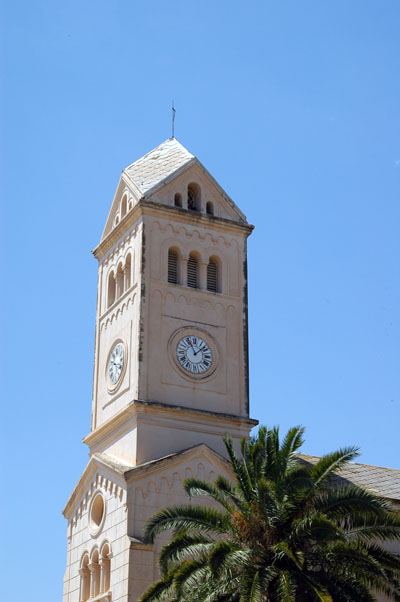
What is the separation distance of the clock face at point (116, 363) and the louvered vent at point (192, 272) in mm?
4239

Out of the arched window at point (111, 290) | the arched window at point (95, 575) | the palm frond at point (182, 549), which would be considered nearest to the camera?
the palm frond at point (182, 549)

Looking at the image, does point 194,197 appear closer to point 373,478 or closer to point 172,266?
point 172,266

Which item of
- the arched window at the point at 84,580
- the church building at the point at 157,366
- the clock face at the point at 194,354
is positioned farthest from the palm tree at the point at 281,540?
the clock face at the point at 194,354

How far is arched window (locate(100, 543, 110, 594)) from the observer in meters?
39.0

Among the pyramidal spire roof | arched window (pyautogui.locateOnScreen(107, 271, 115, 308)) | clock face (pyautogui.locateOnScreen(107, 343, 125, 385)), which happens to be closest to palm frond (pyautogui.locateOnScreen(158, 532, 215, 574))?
clock face (pyautogui.locateOnScreen(107, 343, 125, 385))

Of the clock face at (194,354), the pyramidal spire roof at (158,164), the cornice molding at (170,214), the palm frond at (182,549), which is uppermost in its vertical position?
the pyramidal spire roof at (158,164)

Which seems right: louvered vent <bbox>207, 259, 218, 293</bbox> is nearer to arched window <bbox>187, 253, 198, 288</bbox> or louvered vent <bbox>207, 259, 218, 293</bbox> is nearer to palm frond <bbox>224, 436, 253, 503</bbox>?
arched window <bbox>187, 253, 198, 288</bbox>

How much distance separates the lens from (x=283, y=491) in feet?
96.9

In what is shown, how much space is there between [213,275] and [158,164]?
20.2 ft

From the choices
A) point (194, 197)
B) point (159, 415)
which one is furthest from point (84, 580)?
point (194, 197)

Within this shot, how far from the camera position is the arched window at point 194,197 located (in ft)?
155

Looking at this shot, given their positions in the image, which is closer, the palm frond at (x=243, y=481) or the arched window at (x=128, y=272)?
the palm frond at (x=243, y=481)

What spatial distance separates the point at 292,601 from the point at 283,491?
145 inches

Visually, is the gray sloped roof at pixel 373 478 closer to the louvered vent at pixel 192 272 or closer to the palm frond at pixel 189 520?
the louvered vent at pixel 192 272
